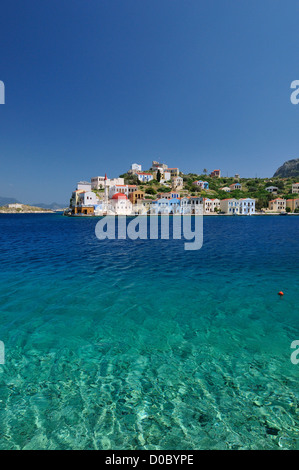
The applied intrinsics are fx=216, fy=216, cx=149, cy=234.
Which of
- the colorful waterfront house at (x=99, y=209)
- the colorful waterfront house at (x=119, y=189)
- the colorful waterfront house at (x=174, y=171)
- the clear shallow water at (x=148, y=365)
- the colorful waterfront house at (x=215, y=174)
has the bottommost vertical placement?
the clear shallow water at (x=148, y=365)

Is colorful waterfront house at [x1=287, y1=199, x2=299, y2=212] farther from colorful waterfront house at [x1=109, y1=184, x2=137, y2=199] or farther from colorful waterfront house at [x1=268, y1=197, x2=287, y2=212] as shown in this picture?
colorful waterfront house at [x1=109, y1=184, x2=137, y2=199]

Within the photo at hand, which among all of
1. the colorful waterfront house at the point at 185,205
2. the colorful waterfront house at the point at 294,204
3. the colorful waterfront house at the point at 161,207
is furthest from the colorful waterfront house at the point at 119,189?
the colorful waterfront house at the point at 294,204

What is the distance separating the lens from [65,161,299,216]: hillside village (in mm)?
95125

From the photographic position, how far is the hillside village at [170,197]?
9512 cm

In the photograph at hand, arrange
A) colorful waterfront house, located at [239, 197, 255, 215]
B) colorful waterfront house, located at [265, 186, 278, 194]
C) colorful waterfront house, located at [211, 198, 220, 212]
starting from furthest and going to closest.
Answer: colorful waterfront house, located at [265, 186, 278, 194]
colorful waterfront house, located at [211, 198, 220, 212]
colorful waterfront house, located at [239, 197, 255, 215]

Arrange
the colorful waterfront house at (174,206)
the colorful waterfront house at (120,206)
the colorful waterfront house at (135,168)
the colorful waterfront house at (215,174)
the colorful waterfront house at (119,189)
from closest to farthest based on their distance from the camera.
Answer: the colorful waterfront house at (120,206)
the colorful waterfront house at (174,206)
the colorful waterfront house at (119,189)
the colorful waterfront house at (135,168)
the colorful waterfront house at (215,174)

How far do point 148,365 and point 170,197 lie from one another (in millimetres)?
99354

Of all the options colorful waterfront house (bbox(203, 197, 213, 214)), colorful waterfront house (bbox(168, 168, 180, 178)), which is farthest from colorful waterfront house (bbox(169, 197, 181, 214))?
colorful waterfront house (bbox(168, 168, 180, 178))

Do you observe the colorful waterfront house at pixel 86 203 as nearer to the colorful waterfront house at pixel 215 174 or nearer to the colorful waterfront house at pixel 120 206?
the colorful waterfront house at pixel 120 206

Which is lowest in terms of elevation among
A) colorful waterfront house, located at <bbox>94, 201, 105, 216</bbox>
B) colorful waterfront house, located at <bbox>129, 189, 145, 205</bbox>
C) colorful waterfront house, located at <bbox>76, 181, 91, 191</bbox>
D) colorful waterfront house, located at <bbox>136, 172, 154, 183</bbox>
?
colorful waterfront house, located at <bbox>94, 201, 105, 216</bbox>

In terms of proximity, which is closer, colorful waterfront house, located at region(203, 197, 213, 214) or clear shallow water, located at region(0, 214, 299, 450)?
clear shallow water, located at region(0, 214, 299, 450)

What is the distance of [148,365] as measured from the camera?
5.48 meters

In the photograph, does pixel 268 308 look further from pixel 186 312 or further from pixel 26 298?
pixel 26 298

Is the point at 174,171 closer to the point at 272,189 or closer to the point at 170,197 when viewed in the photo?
the point at 170,197
